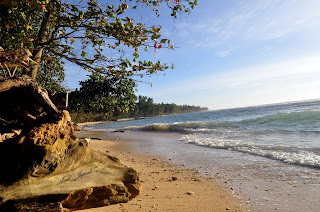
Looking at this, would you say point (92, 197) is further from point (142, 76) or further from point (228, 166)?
point (228, 166)

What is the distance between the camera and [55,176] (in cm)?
212

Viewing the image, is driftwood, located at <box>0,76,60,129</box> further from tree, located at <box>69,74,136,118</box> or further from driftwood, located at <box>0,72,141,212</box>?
tree, located at <box>69,74,136,118</box>

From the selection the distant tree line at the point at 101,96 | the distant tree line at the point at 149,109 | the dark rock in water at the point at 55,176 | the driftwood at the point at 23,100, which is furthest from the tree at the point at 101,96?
the distant tree line at the point at 149,109

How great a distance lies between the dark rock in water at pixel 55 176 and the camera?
1859mm

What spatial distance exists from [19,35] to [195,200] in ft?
14.1

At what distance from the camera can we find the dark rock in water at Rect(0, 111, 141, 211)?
186cm

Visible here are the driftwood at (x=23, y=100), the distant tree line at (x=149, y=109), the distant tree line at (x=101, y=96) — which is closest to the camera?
the driftwood at (x=23, y=100)

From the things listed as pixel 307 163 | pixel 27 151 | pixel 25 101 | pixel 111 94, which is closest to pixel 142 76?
pixel 111 94

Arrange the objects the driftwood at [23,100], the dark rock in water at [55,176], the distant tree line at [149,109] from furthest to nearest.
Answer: the distant tree line at [149,109]
the driftwood at [23,100]
the dark rock in water at [55,176]

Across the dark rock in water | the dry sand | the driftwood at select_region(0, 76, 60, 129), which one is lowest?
the dry sand

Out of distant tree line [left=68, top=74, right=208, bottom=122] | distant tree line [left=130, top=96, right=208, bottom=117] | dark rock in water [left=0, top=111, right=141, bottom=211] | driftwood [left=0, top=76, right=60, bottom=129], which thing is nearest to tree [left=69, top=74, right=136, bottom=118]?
distant tree line [left=68, top=74, right=208, bottom=122]

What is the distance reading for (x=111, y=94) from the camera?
16.1 ft

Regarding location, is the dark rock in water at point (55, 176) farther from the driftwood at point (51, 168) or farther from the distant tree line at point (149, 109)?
the distant tree line at point (149, 109)

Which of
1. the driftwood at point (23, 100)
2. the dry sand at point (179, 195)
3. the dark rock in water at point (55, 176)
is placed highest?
the driftwood at point (23, 100)
